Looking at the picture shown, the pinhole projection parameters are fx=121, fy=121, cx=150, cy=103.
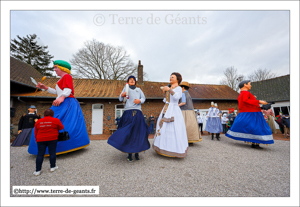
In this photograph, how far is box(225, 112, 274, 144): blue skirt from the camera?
11.8 feet

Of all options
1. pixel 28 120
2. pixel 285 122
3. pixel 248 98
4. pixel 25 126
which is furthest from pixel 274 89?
pixel 25 126

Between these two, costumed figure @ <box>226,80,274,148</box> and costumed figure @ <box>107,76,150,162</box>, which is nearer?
costumed figure @ <box>107,76,150,162</box>

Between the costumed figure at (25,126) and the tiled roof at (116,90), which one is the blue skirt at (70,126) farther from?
the tiled roof at (116,90)

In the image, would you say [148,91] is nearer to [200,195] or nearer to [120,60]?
[120,60]

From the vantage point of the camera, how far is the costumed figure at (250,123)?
3590mm

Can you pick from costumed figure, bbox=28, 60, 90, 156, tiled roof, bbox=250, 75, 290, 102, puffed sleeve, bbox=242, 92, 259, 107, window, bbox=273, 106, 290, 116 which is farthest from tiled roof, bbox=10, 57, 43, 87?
tiled roof, bbox=250, 75, 290, 102

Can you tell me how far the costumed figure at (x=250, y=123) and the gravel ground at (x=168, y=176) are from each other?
0.73 m

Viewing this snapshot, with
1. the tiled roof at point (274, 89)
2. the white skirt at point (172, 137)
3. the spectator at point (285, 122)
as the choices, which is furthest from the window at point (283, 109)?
the white skirt at point (172, 137)

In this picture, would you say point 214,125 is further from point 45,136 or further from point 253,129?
point 45,136

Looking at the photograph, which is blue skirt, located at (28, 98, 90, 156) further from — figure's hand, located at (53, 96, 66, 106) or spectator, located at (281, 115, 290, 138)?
spectator, located at (281, 115, 290, 138)

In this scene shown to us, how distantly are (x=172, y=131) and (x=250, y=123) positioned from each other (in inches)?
107

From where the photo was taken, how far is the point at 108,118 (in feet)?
29.6

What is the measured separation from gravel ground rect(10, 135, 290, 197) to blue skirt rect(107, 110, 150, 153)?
40cm

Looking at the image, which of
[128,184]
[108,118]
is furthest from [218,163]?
[108,118]
